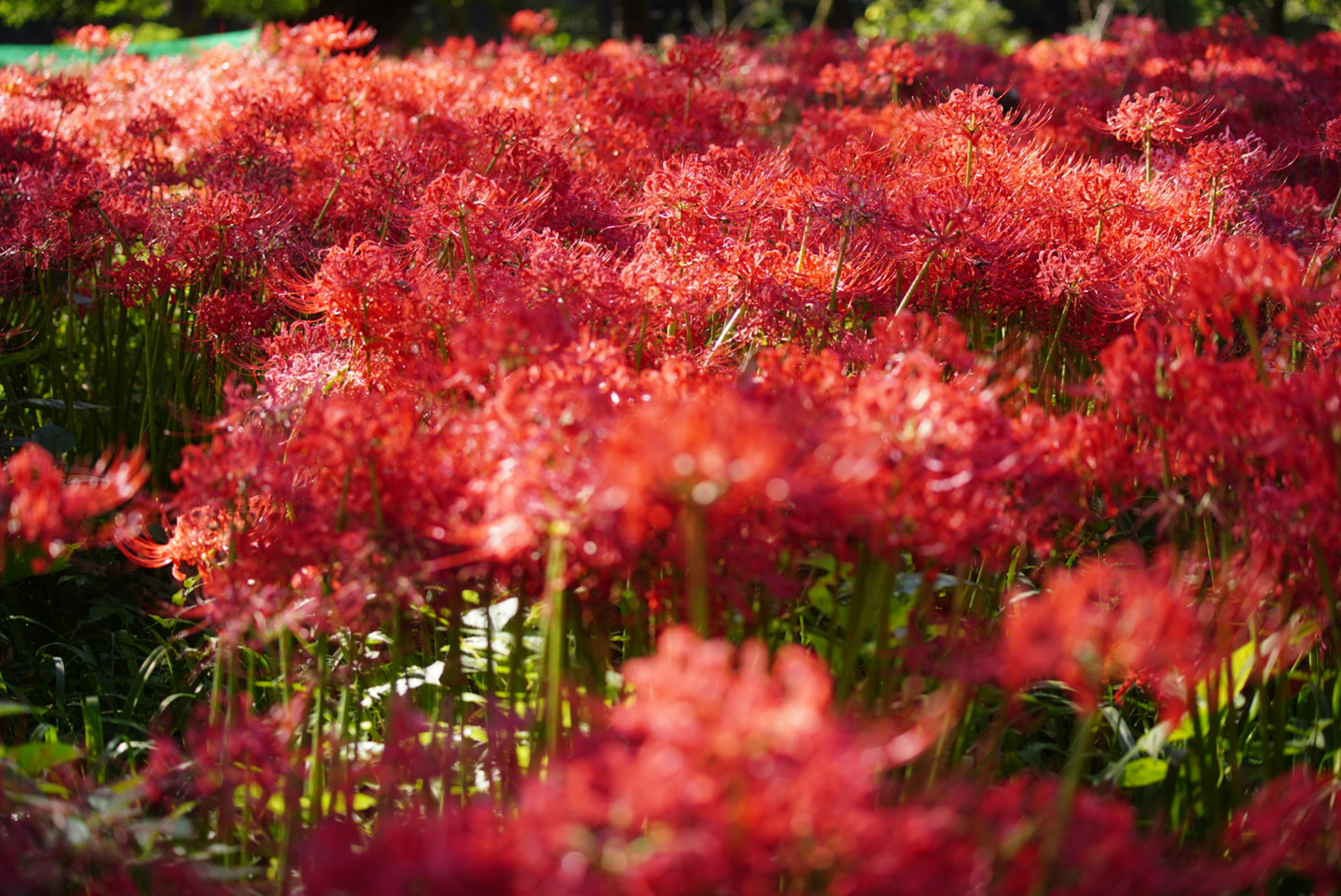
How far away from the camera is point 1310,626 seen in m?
1.84

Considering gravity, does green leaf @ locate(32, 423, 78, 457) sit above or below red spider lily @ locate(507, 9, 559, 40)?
below

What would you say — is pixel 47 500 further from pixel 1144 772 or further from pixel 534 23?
pixel 534 23

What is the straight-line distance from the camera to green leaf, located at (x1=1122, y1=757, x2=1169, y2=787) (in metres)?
→ 1.76

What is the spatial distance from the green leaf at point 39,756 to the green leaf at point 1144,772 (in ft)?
5.07

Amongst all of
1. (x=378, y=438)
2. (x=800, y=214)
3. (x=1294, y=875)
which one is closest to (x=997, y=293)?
(x=800, y=214)

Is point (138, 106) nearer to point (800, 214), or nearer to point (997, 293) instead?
point (800, 214)

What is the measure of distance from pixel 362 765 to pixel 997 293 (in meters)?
2.00

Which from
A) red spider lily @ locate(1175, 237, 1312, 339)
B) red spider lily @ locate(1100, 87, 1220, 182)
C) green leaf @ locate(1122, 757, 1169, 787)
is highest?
red spider lily @ locate(1100, 87, 1220, 182)

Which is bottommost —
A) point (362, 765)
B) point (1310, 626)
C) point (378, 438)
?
point (362, 765)

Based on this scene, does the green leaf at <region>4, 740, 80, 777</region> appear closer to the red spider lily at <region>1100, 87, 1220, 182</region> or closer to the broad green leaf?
the broad green leaf

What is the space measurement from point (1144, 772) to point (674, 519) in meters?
0.94

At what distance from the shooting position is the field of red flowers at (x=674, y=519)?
41.9 inches

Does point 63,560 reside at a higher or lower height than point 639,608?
lower

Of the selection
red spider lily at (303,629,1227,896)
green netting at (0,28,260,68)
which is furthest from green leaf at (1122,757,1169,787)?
green netting at (0,28,260,68)
